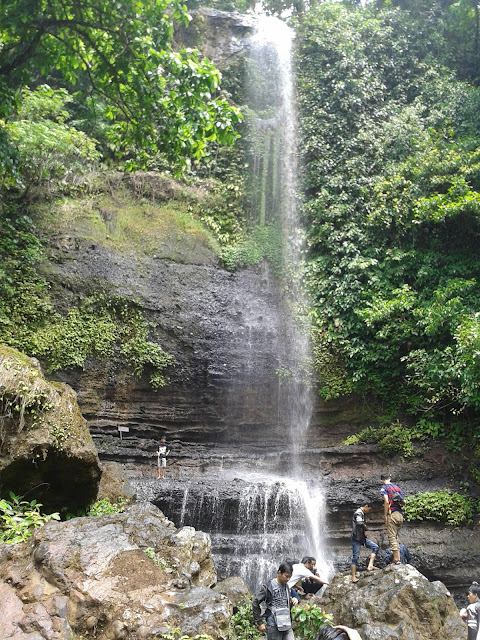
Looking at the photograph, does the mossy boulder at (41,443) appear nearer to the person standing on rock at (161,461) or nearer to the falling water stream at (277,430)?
the falling water stream at (277,430)

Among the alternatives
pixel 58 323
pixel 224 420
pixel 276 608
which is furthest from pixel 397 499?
pixel 58 323

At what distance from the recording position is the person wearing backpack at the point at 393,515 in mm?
7359

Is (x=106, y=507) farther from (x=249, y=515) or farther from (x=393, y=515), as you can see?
(x=393, y=515)

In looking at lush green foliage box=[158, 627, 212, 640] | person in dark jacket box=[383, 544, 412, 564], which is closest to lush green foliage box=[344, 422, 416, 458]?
person in dark jacket box=[383, 544, 412, 564]

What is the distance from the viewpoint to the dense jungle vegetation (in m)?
8.20

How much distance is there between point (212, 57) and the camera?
19031 millimetres

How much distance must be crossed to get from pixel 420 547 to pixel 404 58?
51.7ft

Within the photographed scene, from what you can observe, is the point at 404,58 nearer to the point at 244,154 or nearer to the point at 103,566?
the point at 244,154

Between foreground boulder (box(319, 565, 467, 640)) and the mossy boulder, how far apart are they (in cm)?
345

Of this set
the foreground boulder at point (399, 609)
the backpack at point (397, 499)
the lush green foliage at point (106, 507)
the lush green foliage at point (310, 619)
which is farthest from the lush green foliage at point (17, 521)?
the backpack at point (397, 499)

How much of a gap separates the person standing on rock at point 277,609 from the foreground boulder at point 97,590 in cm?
51

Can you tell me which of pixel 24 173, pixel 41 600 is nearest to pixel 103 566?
pixel 41 600

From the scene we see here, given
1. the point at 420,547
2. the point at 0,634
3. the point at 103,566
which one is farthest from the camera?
the point at 420,547

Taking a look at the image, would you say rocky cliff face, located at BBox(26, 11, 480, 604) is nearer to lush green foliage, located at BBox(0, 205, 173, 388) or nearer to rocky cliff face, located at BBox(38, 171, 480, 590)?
rocky cliff face, located at BBox(38, 171, 480, 590)
